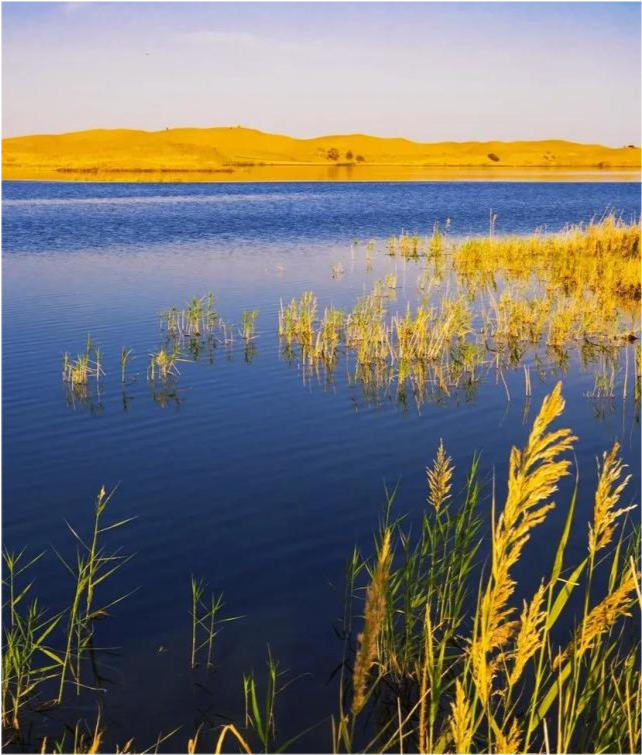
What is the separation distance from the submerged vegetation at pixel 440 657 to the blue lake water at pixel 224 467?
0.62 feet

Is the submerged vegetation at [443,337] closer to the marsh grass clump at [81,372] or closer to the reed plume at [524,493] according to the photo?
the marsh grass clump at [81,372]

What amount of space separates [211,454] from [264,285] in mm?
12085

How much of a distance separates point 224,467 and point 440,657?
20.7 feet

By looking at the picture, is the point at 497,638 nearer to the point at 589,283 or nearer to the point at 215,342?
the point at 215,342

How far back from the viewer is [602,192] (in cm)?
6812

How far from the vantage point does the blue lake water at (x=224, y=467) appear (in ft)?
17.8

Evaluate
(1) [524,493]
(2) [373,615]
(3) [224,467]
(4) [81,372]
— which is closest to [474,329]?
(4) [81,372]

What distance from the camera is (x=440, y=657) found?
2717mm

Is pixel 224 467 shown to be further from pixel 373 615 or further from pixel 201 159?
pixel 201 159

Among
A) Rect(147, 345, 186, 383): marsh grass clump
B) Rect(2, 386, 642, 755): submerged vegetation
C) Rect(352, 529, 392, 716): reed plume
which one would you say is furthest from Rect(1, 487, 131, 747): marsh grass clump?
Rect(147, 345, 186, 383): marsh grass clump

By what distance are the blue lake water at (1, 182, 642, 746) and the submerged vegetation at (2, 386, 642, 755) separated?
0.62 feet

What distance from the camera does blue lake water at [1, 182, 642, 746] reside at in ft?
17.8

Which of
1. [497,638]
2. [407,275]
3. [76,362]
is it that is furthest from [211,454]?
[407,275]

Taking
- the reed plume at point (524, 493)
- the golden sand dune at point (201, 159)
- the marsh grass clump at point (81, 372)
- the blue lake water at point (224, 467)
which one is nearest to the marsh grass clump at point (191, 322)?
the blue lake water at point (224, 467)
